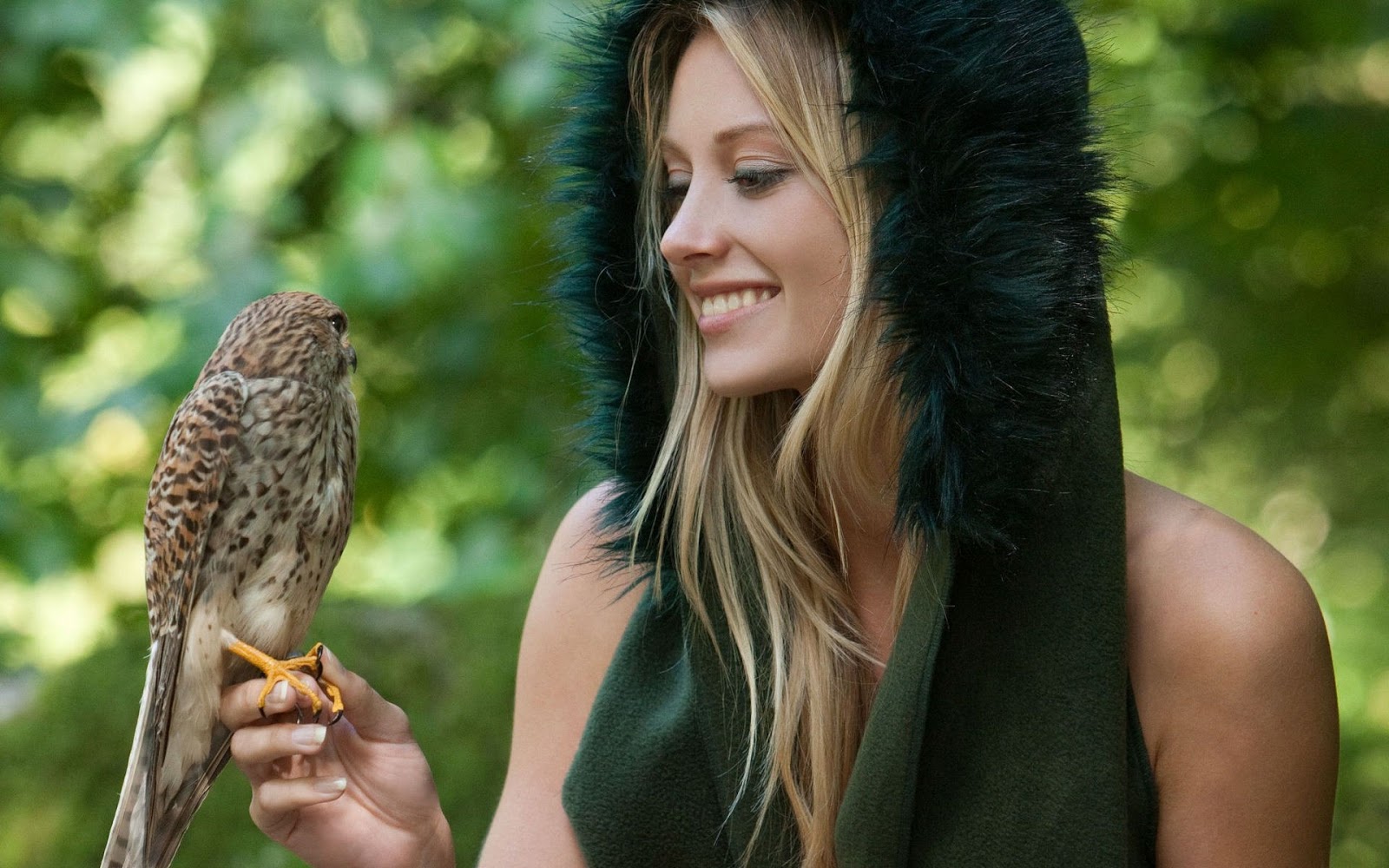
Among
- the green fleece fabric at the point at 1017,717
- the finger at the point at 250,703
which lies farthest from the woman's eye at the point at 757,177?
the finger at the point at 250,703

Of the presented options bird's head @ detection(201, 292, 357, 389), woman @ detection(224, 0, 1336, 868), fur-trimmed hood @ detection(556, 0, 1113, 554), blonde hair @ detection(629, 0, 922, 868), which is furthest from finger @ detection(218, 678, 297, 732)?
fur-trimmed hood @ detection(556, 0, 1113, 554)

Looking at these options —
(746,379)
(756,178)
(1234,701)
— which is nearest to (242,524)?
(746,379)

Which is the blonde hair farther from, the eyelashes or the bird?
the bird

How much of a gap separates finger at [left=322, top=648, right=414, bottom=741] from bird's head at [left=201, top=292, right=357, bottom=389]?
0.31 m

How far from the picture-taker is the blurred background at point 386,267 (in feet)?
8.34

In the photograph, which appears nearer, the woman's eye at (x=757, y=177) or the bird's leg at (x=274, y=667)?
the bird's leg at (x=274, y=667)

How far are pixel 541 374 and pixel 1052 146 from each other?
1.80 m

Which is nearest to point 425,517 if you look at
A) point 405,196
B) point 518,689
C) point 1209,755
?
point 405,196

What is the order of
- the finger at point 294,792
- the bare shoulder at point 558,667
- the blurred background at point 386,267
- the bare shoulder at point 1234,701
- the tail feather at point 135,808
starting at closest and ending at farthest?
1. the tail feather at point 135,808
2. the finger at point 294,792
3. the bare shoulder at point 1234,701
4. the bare shoulder at point 558,667
5. the blurred background at point 386,267

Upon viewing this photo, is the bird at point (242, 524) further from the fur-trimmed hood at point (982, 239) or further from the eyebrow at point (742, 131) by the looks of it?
the fur-trimmed hood at point (982, 239)

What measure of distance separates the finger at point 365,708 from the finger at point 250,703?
81 mm

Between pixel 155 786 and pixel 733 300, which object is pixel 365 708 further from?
pixel 733 300

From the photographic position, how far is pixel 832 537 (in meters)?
1.88

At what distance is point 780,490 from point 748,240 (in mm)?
396
